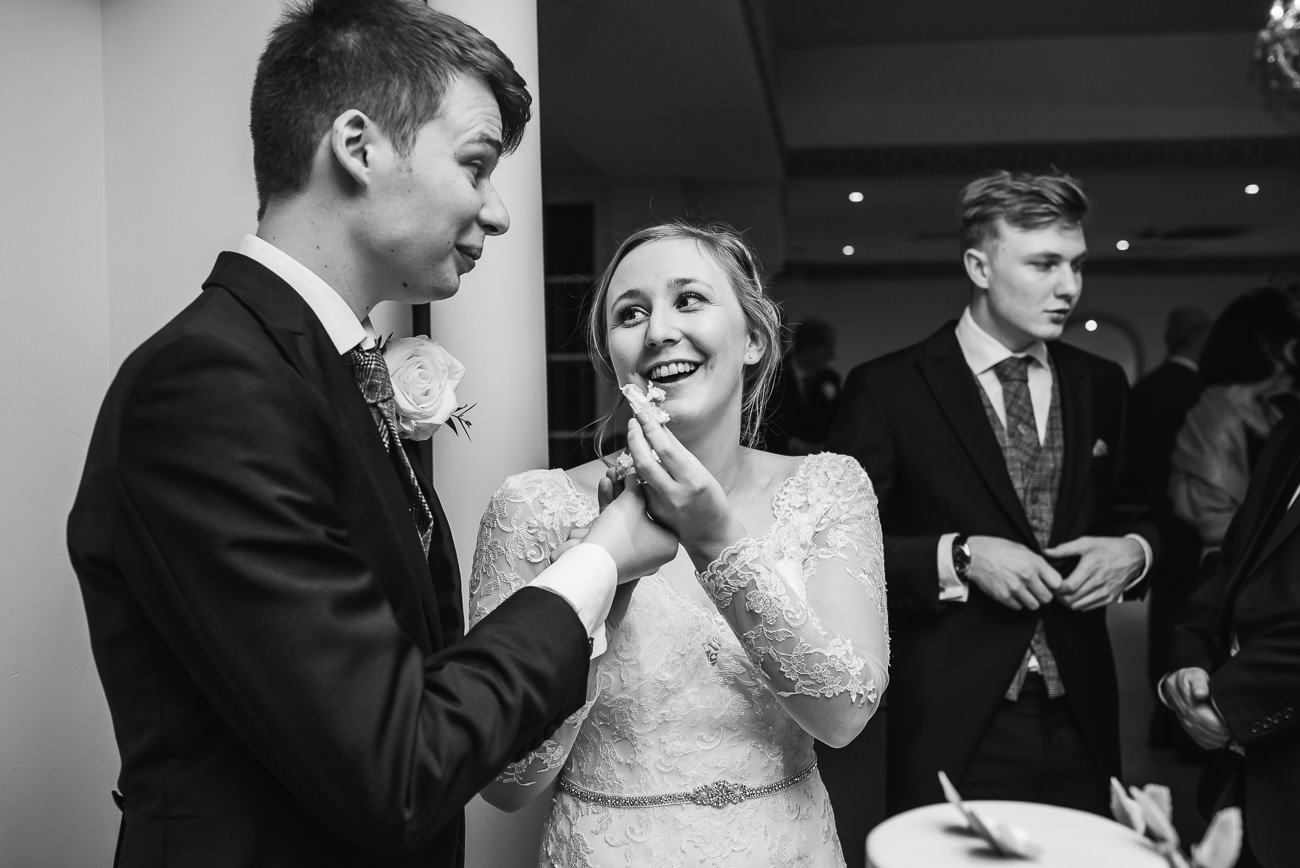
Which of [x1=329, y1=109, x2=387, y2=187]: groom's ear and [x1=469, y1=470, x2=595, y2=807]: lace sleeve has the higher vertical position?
[x1=329, y1=109, x2=387, y2=187]: groom's ear

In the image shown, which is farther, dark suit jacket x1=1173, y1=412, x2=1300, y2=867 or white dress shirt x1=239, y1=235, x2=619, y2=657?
dark suit jacket x1=1173, y1=412, x2=1300, y2=867

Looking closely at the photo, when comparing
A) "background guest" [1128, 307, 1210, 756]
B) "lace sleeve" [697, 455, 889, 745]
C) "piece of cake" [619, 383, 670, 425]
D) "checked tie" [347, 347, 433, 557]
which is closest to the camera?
"checked tie" [347, 347, 433, 557]

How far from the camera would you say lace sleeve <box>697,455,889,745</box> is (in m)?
1.56

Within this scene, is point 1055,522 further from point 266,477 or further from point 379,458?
point 266,477

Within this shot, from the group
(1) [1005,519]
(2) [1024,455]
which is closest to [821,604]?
(1) [1005,519]

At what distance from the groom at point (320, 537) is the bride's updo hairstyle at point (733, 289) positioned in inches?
26.8

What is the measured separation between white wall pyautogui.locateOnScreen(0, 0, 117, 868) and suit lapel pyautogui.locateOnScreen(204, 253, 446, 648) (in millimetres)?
804

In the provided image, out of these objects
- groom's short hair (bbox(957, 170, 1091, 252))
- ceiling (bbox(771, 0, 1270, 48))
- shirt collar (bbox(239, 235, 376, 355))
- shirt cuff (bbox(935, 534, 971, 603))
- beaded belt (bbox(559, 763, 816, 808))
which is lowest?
beaded belt (bbox(559, 763, 816, 808))

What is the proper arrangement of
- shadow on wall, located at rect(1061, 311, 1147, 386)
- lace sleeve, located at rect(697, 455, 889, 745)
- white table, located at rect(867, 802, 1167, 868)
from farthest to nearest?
shadow on wall, located at rect(1061, 311, 1147, 386)
lace sleeve, located at rect(697, 455, 889, 745)
white table, located at rect(867, 802, 1167, 868)

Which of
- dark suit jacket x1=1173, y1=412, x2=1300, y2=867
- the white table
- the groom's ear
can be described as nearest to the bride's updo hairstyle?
the groom's ear

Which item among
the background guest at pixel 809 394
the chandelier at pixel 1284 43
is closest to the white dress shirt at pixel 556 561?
the background guest at pixel 809 394

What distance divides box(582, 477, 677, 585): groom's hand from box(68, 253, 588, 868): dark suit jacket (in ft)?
0.50

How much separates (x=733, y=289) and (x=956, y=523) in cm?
110

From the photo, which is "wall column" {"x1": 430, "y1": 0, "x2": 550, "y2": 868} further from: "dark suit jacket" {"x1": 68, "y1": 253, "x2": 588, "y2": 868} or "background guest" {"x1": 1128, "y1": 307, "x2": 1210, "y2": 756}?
"background guest" {"x1": 1128, "y1": 307, "x2": 1210, "y2": 756}
